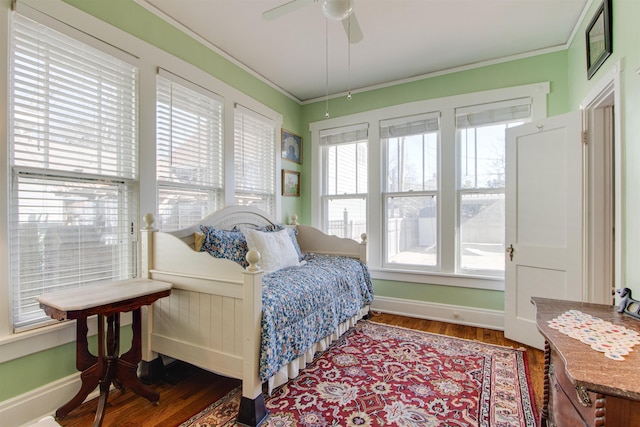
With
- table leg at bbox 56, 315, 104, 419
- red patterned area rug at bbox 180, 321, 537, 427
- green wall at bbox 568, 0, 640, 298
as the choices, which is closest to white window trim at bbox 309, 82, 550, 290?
red patterned area rug at bbox 180, 321, 537, 427

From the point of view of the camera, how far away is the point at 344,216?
4031 millimetres

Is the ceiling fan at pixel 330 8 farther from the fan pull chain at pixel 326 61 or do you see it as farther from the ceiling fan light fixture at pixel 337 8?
the fan pull chain at pixel 326 61

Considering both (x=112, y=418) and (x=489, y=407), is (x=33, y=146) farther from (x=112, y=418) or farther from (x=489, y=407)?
(x=489, y=407)

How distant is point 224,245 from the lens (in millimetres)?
2496

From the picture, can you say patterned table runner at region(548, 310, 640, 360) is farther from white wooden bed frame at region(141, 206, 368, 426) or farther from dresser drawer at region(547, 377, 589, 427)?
white wooden bed frame at region(141, 206, 368, 426)

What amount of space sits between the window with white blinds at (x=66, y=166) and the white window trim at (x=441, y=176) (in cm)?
233

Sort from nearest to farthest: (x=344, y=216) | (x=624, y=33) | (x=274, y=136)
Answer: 1. (x=624, y=33)
2. (x=274, y=136)
3. (x=344, y=216)

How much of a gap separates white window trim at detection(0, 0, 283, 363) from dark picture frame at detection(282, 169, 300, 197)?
43.4 inches

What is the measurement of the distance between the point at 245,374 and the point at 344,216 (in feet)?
8.43

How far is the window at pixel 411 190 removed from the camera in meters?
3.49

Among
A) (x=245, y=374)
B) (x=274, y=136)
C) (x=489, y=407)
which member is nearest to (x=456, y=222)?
(x=489, y=407)

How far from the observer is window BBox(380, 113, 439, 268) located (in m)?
3.49

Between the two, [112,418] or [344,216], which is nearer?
[112,418]

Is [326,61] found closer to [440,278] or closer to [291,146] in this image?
[291,146]
